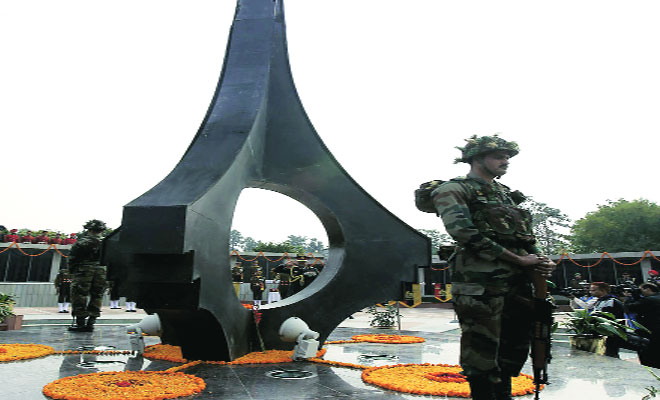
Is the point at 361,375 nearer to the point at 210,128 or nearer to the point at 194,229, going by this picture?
the point at 194,229

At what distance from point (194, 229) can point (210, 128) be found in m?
1.93

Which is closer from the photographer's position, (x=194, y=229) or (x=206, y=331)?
(x=194, y=229)

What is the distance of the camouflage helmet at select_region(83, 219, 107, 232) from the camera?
8.83 m

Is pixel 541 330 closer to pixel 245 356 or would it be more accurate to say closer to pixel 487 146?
pixel 487 146

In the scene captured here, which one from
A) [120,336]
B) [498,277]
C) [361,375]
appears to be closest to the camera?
[498,277]

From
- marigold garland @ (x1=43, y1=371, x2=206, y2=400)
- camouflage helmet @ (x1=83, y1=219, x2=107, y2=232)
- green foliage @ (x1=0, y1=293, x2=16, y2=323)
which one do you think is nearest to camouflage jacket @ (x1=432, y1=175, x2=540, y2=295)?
marigold garland @ (x1=43, y1=371, x2=206, y2=400)

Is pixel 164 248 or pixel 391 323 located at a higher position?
pixel 164 248

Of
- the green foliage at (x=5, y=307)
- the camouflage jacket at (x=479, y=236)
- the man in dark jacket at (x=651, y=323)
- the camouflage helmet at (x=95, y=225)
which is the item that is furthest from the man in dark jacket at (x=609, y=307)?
the green foliage at (x=5, y=307)

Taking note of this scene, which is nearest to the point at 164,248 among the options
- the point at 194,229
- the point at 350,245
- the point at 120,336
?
the point at 194,229

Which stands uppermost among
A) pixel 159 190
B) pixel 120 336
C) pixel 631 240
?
pixel 631 240

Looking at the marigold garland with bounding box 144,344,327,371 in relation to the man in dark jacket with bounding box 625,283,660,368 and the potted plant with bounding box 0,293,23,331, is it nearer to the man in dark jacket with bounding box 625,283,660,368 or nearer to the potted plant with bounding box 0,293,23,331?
the man in dark jacket with bounding box 625,283,660,368

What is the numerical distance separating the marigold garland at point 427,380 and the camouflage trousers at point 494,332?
1.29 m

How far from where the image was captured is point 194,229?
4.76m

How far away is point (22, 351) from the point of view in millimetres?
6031
